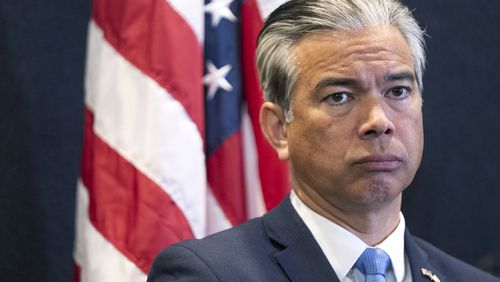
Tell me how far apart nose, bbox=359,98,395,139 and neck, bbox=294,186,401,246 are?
0.59 feet

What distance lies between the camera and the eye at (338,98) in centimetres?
208

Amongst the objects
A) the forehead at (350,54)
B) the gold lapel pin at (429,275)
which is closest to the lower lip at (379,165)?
the forehead at (350,54)

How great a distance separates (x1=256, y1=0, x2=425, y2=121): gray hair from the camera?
2.15m

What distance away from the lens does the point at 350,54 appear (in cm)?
212

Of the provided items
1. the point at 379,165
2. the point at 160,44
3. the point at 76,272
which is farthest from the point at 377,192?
the point at 76,272

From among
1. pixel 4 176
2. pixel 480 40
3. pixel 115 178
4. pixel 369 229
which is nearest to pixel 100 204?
pixel 115 178

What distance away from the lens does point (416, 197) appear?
377 centimetres

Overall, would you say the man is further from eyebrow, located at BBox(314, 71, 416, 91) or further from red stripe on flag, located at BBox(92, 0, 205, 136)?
red stripe on flag, located at BBox(92, 0, 205, 136)

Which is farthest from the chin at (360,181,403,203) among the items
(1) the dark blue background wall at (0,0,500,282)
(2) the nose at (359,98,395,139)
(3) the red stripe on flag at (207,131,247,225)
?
(1) the dark blue background wall at (0,0,500,282)

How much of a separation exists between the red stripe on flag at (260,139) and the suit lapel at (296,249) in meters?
0.77

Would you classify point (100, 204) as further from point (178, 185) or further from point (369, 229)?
point (369, 229)

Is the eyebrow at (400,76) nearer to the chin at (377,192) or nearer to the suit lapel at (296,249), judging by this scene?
the chin at (377,192)

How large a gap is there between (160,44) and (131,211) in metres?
0.51

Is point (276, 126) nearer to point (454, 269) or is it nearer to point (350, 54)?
point (350, 54)
